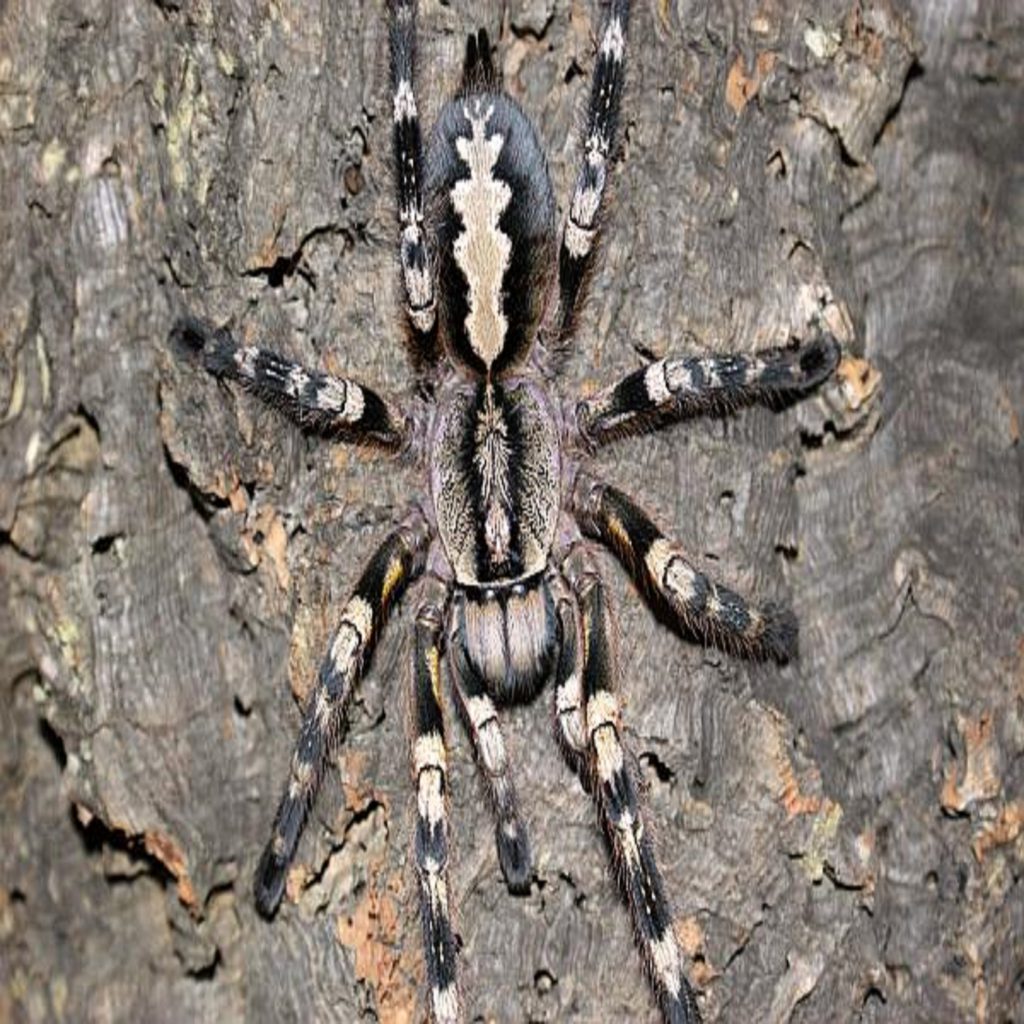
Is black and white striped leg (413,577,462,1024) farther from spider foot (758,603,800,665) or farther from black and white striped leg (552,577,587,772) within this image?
spider foot (758,603,800,665)

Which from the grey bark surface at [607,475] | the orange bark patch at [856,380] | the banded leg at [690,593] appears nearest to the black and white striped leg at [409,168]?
the grey bark surface at [607,475]

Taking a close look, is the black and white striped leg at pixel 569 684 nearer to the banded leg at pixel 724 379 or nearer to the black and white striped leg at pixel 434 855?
the black and white striped leg at pixel 434 855

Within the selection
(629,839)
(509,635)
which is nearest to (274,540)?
(509,635)

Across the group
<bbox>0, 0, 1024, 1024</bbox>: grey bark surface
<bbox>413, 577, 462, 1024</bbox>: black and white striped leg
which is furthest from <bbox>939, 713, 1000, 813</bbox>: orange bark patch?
<bbox>413, 577, 462, 1024</bbox>: black and white striped leg

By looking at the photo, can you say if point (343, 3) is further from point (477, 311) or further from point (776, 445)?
point (776, 445)

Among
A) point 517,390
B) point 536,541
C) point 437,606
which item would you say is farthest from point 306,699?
point 517,390
